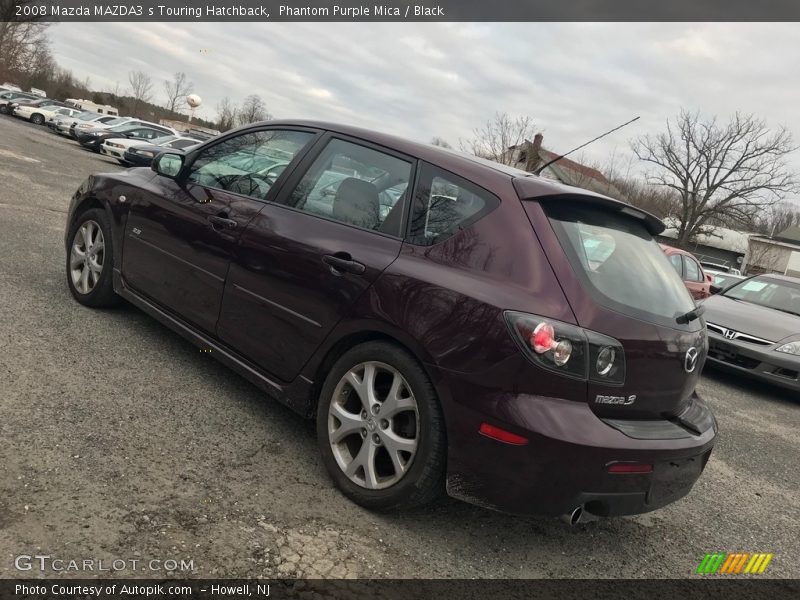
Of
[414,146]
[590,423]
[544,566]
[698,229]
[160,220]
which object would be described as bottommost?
[544,566]

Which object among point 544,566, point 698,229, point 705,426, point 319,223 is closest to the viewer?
point 544,566

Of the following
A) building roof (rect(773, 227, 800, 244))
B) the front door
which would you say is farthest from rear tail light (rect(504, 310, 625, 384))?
building roof (rect(773, 227, 800, 244))

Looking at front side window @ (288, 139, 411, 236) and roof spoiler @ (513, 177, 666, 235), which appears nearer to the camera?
roof spoiler @ (513, 177, 666, 235)

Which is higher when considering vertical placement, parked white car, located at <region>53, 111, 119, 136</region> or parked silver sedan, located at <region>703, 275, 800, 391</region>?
parked white car, located at <region>53, 111, 119, 136</region>

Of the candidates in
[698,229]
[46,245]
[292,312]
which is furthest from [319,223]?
[698,229]

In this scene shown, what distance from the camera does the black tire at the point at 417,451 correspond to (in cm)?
260

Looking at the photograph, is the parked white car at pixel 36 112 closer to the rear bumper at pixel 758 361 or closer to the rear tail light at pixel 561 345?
the rear bumper at pixel 758 361

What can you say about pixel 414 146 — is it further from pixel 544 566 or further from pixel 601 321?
pixel 544 566

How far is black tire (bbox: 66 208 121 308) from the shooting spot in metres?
4.50

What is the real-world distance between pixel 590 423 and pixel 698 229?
52.0 m

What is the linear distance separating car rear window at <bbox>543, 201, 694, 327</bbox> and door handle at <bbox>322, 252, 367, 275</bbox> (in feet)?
2.97

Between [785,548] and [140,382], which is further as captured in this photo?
[140,382]

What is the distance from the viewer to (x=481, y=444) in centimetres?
248

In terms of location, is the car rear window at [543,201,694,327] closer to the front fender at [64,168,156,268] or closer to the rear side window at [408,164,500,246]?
the rear side window at [408,164,500,246]
